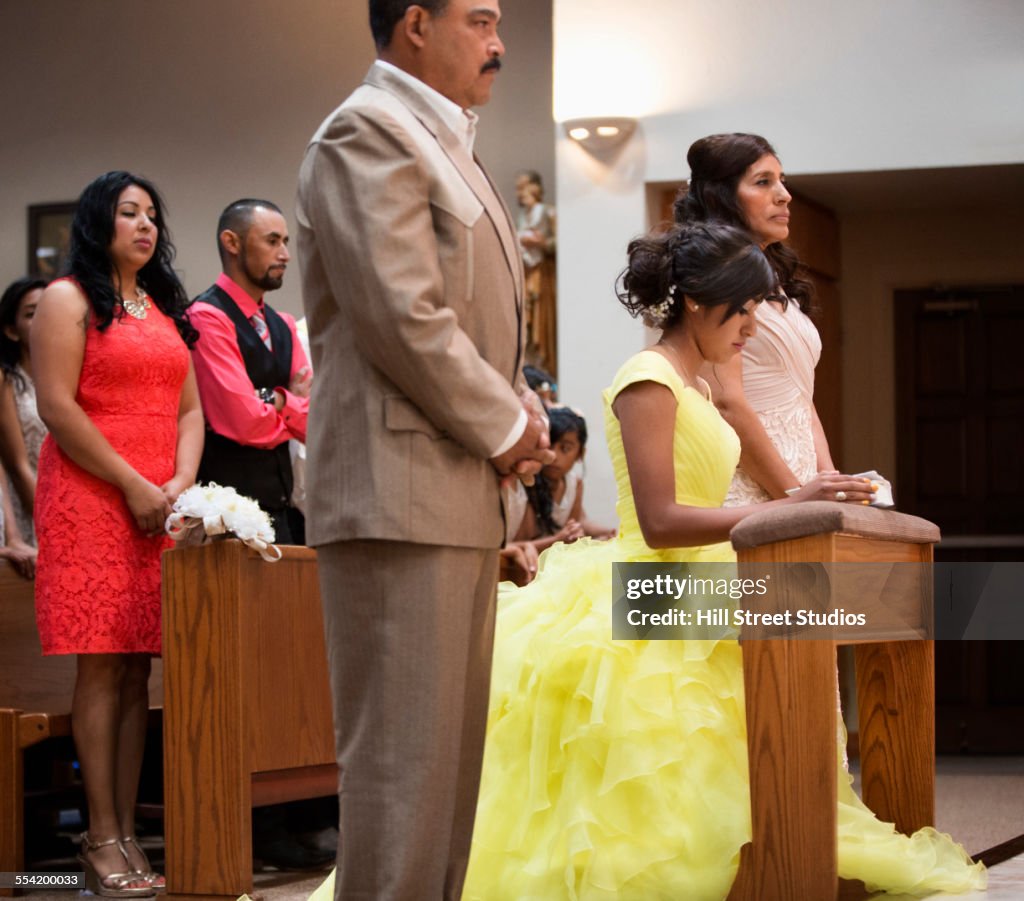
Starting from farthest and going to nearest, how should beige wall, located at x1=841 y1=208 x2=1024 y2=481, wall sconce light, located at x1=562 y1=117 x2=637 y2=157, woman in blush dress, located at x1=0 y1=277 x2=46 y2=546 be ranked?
beige wall, located at x1=841 y1=208 x2=1024 y2=481, wall sconce light, located at x1=562 y1=117 x2=637 y2=157, woman in blush dress, located at x1=0 y1=277 x2=46 y2=546

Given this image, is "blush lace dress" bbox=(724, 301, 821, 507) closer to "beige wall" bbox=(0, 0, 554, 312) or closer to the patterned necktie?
the patterned necktie

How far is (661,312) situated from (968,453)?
16.4ft

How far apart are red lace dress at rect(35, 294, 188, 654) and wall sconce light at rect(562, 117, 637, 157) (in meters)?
3.01

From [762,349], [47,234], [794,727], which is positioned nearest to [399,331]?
[794,727]

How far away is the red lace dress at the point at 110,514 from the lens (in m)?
3.46

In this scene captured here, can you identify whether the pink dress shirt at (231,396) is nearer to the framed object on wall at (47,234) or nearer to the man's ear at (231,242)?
the man's ear at (231,242)

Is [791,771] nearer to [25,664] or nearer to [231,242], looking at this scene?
[231,242]

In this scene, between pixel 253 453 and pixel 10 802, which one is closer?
Answer: pixel 10 802

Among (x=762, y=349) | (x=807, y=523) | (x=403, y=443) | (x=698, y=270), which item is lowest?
(x=807, y=523)

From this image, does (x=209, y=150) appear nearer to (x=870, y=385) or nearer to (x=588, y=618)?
(x=870, y=385)

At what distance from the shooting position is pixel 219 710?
333 cm

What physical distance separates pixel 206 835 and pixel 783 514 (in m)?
1.63

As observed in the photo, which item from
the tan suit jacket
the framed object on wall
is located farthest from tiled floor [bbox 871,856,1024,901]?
the framed object on wall

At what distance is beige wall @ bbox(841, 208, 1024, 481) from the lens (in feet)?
24.5
